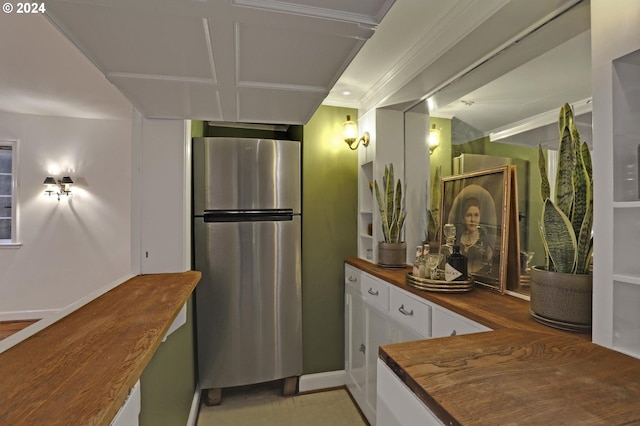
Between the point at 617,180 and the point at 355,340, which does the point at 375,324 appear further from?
the point at 617,180

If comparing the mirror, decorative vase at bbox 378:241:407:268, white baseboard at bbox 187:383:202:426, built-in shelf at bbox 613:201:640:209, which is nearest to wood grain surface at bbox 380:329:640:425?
built-in shelf at bbox 613:201:640:209

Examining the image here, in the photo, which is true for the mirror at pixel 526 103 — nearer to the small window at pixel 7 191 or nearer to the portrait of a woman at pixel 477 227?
the portrait of a woman at pixel 477 227

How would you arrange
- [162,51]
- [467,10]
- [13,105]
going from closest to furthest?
[162,51], [467,10], [13,105]

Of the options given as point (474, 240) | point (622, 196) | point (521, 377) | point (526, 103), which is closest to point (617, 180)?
point (622, 196)

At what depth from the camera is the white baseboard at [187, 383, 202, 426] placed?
6.13ft

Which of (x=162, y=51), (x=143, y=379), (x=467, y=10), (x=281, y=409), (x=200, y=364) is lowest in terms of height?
(x=281, y=409)

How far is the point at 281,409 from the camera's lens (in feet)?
6.98

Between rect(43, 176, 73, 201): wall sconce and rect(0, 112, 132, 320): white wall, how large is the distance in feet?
0.23

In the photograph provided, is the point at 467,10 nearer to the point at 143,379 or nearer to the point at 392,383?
the point at 392,383

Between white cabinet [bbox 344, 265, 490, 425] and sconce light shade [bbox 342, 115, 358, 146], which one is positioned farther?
sconce light shade [bbox 342, 115, 358, 146]

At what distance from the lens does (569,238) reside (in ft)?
3.02

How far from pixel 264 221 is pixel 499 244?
4.85ft


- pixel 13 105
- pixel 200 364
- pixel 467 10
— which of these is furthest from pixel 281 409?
pixel 13 105

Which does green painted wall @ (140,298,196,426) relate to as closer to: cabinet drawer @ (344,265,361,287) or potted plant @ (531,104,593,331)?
cabinet drawer @ (344,265,361,287)
